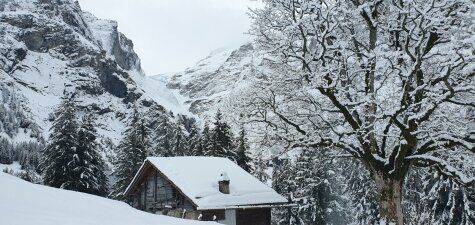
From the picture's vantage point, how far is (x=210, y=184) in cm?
3155

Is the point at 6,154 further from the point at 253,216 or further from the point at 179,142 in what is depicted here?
the point at 253,216

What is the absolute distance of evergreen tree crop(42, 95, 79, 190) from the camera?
39.3 m

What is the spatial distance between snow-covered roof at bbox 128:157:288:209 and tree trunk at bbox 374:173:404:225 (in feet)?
49.7

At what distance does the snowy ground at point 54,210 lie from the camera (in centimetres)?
540

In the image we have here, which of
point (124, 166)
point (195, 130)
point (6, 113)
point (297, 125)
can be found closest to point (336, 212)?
point (195, 130)

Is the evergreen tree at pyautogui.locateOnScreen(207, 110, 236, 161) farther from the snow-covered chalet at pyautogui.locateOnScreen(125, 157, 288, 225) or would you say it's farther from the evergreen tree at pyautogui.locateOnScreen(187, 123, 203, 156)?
the snow-covered chalet at pyautogui.locateOnScreen(125, 157, 288, 225)

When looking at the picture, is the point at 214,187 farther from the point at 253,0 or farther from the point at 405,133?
the point at 405,133

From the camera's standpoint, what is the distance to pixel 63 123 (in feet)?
132

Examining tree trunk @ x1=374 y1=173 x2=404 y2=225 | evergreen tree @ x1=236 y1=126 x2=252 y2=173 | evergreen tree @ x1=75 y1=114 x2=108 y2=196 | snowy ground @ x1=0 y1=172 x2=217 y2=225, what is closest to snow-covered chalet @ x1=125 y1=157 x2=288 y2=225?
evergreen tree @ x1=75 y1=114 x2=108 y2=196

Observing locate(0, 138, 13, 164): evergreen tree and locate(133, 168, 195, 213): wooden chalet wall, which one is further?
locate(0, 138, 13, 164): evergreen tree

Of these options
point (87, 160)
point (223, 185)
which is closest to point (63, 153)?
point (87, 160)

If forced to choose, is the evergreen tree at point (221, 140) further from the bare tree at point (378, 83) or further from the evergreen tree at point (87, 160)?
the bare tree at point (378, 83)

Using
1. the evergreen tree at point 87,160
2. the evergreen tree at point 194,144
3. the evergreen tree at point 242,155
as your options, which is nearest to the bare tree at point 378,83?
the evergreen tree at point 87,160

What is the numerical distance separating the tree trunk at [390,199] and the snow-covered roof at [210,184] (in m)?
15.2
